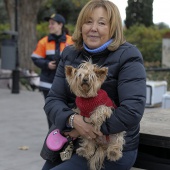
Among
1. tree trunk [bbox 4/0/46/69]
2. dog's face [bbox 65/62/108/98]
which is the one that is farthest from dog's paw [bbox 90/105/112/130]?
tree trunk [bbox 4/0/46/69]

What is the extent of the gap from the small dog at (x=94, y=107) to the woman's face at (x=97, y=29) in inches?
10.0

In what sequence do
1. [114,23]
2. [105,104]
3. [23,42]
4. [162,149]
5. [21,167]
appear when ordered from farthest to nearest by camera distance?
[23,42] < [21,167] < [162,149] < [114,23] < [105,104]

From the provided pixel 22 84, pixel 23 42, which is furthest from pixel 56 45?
pixel 23 42

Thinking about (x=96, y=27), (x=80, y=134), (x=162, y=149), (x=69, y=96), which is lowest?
(x=162, y=149)

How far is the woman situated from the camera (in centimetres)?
294

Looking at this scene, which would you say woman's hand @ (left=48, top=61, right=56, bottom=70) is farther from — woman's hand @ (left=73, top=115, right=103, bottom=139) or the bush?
the bush

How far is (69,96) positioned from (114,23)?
61cm

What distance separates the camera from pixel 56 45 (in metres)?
6.78

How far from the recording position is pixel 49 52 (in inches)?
269

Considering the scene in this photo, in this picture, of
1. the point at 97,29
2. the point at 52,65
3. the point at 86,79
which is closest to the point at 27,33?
the point at 52,65

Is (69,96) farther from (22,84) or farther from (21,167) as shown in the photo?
(22,84)

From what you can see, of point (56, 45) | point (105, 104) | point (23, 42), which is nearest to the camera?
point (105, 104)

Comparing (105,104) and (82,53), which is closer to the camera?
(105,104)

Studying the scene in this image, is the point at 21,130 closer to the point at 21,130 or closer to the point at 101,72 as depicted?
the point at 21,130
